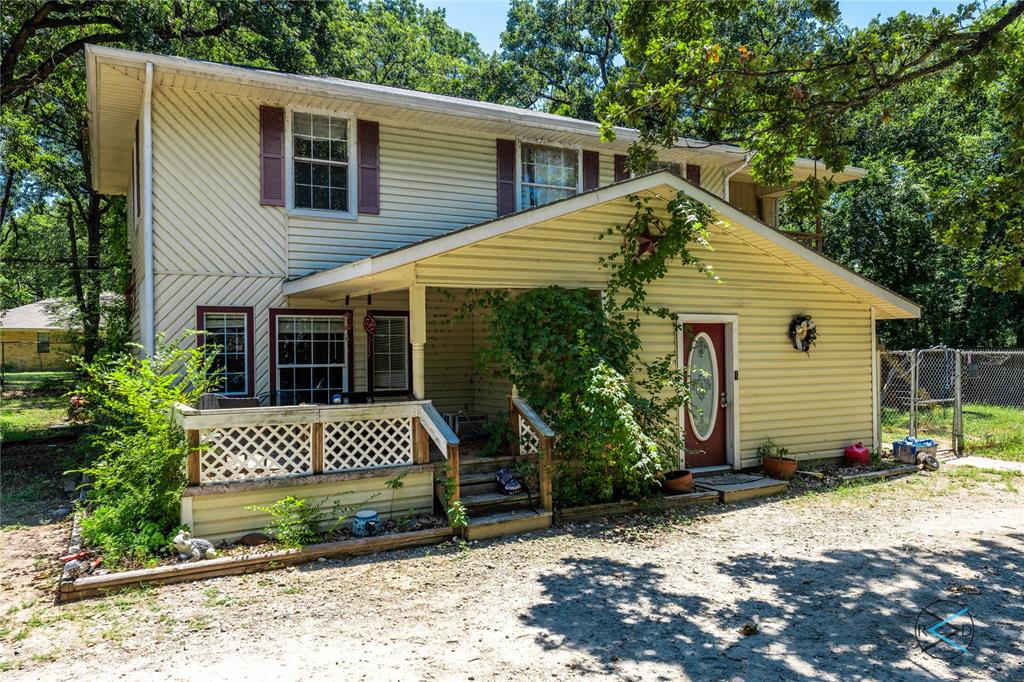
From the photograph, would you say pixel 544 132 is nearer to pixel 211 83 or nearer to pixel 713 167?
pixel 713 167

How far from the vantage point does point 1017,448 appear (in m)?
12.1

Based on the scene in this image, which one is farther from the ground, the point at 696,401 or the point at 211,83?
the point at 211,83

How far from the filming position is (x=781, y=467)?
962 cm

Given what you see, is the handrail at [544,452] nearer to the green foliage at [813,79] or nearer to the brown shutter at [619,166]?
the green foliage at [813,79]

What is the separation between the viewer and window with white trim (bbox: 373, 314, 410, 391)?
10383mm

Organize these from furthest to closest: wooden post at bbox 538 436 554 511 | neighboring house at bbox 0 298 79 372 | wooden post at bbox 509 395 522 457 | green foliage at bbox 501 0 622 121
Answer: green foliage at bbox 501 0 622 121, neighboring house at bbox 0 298 79 372, wooden post at bbox 509 395 522 457, wooden post at bbox 538 436 554 511

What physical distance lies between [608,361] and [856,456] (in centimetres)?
545

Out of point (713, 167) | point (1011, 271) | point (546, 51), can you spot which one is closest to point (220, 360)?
point (713, 167)

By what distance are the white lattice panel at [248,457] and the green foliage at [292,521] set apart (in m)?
0.33

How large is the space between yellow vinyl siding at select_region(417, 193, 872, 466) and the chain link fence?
1.26m

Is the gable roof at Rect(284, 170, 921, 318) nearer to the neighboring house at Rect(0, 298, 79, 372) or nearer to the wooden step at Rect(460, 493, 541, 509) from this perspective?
the wooden step at Rect(460, 493, 541, 509)

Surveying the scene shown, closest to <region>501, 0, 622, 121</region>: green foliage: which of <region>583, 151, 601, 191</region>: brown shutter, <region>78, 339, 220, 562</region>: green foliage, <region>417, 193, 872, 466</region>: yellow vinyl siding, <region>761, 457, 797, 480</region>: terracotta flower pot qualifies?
<region>583, 151, 601, 191</region>: brown shutter

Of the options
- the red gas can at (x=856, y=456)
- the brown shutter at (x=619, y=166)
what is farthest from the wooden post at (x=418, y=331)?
the red gas can at (x=856, y=456)

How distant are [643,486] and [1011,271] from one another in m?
6.87
